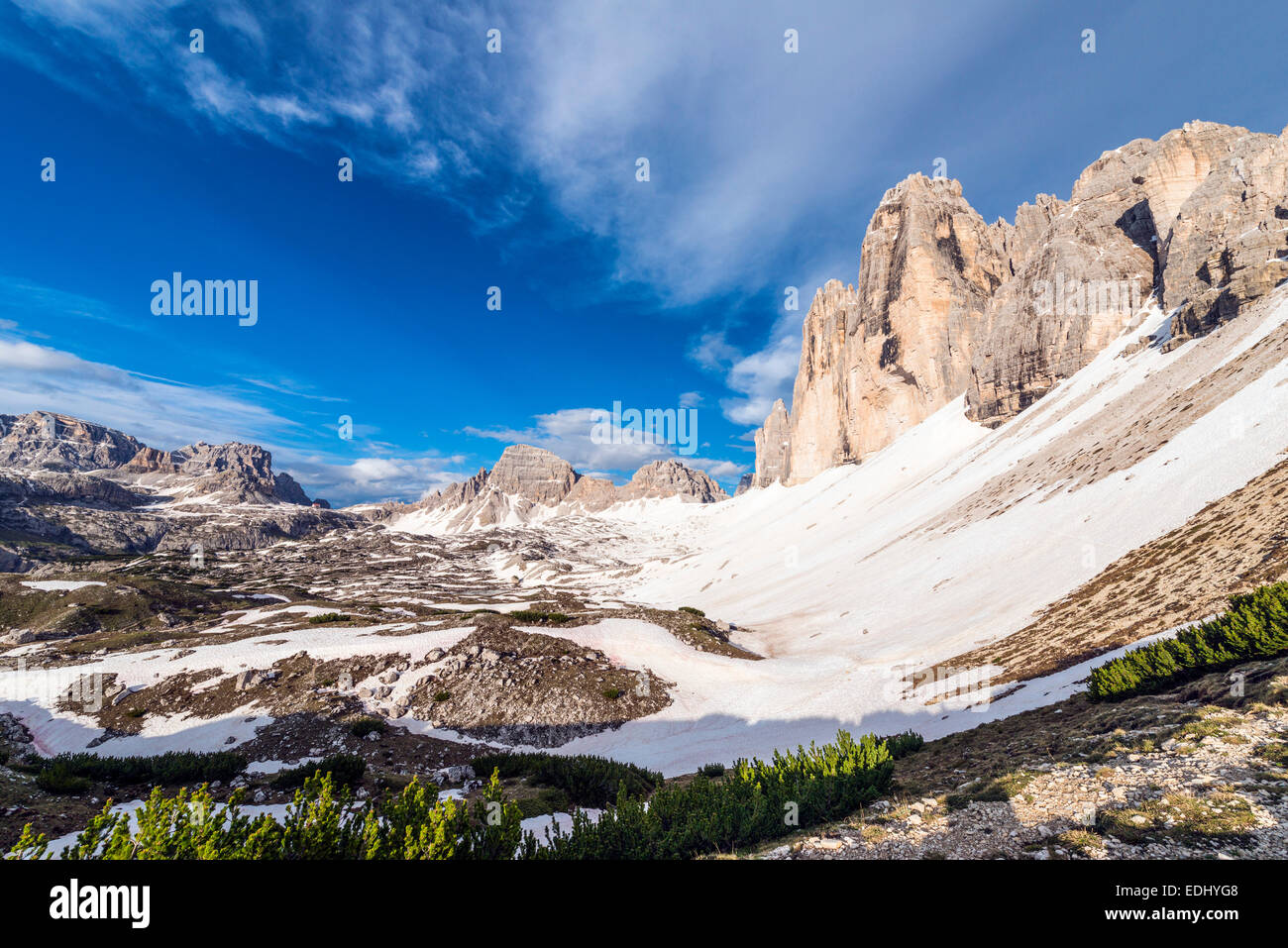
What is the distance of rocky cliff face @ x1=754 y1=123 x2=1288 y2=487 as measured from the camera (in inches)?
2384

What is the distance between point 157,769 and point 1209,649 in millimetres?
26671

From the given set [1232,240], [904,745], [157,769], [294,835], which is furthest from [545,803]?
[1232,240]

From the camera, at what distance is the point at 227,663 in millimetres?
27250

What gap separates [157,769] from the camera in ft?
45.1

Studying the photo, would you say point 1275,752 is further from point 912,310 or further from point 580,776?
point 912,310

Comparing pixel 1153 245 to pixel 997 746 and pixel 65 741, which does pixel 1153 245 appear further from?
pixel 65 741

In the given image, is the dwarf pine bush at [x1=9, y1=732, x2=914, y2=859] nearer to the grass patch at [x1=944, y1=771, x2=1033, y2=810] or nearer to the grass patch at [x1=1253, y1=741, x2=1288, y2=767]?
the grass patch at [x1=944, y1=771, x2=1033, y2=810]

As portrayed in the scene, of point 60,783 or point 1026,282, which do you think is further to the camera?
point 1026,282

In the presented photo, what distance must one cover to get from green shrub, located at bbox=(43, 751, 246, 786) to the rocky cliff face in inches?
3572

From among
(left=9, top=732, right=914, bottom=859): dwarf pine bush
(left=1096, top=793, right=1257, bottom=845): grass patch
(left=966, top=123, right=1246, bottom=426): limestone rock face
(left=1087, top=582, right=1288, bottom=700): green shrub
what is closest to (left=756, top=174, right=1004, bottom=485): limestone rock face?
(left=966, top=123, right=1246, bottom=426): limestone rock face

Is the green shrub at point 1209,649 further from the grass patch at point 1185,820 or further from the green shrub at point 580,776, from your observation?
the green shrub at point 580,776

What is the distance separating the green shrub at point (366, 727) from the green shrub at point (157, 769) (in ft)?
16.1

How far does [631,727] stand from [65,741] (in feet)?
85.4
